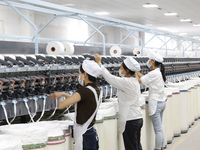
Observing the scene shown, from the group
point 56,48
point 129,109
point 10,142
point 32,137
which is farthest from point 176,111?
point 10,142

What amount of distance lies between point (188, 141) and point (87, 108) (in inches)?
158

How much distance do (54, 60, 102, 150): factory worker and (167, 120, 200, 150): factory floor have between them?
3185 millimetres

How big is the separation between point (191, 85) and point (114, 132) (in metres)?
4.38

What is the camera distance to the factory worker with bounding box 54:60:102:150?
3057mm

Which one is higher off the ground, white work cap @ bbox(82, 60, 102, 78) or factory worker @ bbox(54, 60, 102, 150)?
white work cap @ bbox(82, 60, 102, 78)

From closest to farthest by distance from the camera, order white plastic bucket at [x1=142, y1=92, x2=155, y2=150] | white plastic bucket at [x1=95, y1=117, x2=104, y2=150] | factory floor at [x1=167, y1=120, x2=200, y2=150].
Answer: white plastic bucket at [x1=95, y1=117, x2=104, y2=150] → white plastic bucket at [x1=142, y1=92, x2=155, y2=150] → factory floor at [x1=167, y1=120, x2=200, y2=150]

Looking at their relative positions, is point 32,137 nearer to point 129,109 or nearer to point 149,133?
point 129,109

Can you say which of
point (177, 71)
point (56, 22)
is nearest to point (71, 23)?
point (56, 22)

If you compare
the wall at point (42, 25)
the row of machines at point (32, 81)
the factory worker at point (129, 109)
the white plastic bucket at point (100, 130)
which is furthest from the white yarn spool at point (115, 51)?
the white plastic bucket at point (100, 130)

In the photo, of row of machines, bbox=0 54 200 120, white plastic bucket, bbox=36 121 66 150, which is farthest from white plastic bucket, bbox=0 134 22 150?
row of machines, bbox=0 54 200 120

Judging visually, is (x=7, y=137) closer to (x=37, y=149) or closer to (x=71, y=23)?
(x=37, y=149)

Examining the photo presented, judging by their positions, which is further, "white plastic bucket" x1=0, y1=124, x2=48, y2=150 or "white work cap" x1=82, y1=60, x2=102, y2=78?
"white work cap" x1=82, y1=60, x2=102, y2=78

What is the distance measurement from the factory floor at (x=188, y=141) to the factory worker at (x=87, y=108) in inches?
125

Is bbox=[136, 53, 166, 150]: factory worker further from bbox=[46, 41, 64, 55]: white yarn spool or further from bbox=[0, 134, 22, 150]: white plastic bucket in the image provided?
bbox=[0, 134, 22, 150]: white plastic bucket
